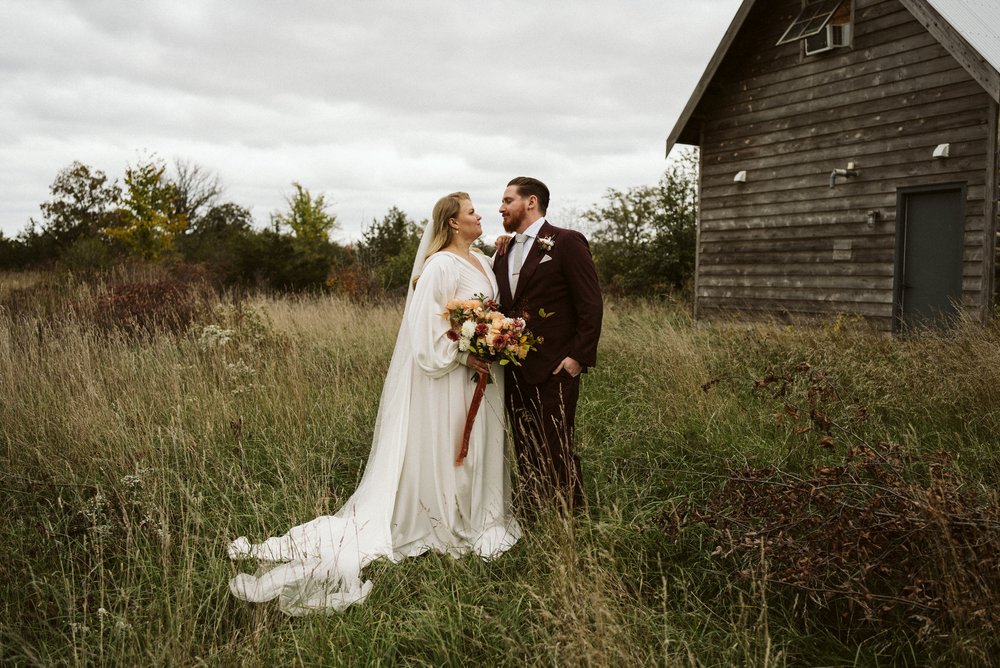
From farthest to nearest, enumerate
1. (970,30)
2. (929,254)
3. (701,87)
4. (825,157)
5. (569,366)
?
1. (701,87)
2. (825,157)
3. (929,254)
4. (970,30)
5. (569,366)

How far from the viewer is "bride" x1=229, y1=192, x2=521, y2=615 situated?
13.9 feet

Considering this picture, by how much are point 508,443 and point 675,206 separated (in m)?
14.4

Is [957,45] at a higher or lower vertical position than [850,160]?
higher

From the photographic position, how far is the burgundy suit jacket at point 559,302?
13.9 feet

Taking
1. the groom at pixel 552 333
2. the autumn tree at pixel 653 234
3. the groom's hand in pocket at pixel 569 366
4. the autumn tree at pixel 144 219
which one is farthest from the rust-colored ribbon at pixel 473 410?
the autumn tree at pixel 144 219

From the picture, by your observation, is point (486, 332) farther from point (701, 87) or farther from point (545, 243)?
point (701, 87)

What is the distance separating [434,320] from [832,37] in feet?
32.9

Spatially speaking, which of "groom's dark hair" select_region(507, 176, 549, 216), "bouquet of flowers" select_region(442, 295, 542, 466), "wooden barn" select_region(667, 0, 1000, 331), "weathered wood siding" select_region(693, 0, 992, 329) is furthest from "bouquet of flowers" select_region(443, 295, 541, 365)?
"weathered wood siding" select_region(693, 0, 992, 329)

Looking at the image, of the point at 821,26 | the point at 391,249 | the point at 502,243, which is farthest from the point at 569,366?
the point at 391,249

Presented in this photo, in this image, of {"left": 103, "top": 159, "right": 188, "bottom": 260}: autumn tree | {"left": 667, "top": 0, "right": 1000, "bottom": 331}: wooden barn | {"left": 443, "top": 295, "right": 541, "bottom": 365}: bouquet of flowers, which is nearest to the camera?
{"left": 443, "top": 295, "right": 541, "bottom": 365}: bouquet of flowers

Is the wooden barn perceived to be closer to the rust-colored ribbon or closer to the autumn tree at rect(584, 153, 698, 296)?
the autumn tree at rect(584, 153, 698, 296)

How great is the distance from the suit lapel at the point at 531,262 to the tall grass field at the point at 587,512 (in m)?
1.41

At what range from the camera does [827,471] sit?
3.09m

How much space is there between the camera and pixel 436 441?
14.2ft
